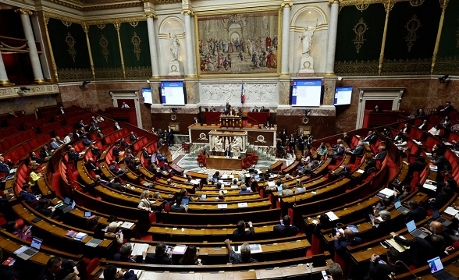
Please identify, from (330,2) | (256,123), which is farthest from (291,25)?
(256,123)

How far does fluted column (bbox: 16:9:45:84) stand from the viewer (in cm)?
1519

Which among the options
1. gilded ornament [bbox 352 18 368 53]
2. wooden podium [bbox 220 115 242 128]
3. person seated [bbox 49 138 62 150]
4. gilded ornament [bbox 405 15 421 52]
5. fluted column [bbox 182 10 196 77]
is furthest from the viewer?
fluted column [bbox 182 10 196 77]

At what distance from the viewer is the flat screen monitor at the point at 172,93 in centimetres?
1830

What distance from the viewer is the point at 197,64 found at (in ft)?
60.7

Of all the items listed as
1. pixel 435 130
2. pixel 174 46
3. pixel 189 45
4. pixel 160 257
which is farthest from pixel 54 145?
pixel 435 130

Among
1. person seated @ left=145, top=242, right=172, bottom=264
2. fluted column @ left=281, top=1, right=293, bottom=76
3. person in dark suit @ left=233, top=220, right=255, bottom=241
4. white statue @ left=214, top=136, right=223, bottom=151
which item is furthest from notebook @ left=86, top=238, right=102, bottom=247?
fluted column @ left=281, top=1, right=293, bottom=76

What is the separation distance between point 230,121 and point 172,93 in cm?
532

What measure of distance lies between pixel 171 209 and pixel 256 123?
11.6m

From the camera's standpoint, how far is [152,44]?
18344 mm

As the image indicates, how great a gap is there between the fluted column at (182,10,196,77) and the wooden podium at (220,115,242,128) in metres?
4.40

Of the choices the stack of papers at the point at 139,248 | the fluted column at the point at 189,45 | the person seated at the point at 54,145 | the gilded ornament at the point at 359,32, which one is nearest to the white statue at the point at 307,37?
the gilded ornament at the point at 359,32

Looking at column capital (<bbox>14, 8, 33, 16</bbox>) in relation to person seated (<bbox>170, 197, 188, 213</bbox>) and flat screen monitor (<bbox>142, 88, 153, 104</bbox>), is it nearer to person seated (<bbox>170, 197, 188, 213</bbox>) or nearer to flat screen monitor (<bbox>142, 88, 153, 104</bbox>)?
flat screen monitor (<bbox>142, 88, 153, 104</bbox>)

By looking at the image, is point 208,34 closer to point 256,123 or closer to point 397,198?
point 256,123

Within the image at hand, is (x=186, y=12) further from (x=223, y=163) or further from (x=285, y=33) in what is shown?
(x=223, y=163)
